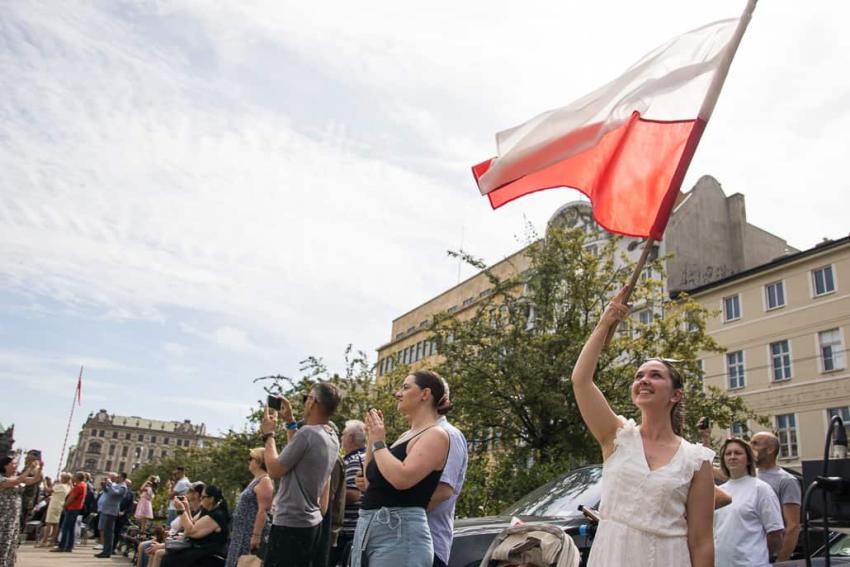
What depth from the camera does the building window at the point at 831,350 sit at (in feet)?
107

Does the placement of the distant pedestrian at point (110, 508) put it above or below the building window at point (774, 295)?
below

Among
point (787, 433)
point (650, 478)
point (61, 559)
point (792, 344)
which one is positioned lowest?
point (61, 559)

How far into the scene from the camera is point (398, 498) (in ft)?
13.3

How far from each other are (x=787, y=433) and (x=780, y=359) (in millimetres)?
3526

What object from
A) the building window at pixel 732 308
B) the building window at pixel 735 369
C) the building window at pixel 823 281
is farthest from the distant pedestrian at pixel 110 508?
the building window at pixel 732 308

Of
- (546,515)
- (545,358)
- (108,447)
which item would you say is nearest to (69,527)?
(545,358)

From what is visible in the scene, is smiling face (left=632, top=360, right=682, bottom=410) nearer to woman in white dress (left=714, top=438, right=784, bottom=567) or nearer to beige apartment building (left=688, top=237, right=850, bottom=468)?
woman in white dress (left=714, top=438, right=784, bottom=567)

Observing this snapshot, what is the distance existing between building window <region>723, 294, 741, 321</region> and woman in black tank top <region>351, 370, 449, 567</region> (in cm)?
3706

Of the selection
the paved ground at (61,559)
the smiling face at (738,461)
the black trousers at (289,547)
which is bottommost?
the paved ground at (61,559)

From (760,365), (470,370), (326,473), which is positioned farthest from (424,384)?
(760,365)

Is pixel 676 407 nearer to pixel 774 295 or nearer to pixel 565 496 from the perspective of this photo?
pixel 565 496

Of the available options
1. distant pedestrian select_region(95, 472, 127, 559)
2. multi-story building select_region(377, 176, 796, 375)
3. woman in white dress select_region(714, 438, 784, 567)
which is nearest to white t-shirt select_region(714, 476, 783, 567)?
woman in white dress select_region(714, 438, 784, 567)

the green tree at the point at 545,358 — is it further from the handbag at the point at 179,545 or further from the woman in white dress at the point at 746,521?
the woman in white dress at the point at 746,521

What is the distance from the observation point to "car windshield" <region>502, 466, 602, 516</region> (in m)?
6.51
